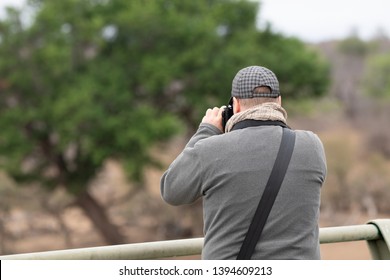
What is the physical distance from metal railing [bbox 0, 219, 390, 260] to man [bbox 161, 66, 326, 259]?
258 mm

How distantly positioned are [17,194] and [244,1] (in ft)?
31.2

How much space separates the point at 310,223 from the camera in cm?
198

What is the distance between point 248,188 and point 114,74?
1597 cm

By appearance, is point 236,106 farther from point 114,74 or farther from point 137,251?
point 114,74

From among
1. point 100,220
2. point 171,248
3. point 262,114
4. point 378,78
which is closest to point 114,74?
point 100,220

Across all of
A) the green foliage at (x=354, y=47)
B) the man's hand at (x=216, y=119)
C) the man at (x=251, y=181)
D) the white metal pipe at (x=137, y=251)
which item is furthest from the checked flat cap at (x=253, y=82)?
the green foliage at (x=354, y=47)

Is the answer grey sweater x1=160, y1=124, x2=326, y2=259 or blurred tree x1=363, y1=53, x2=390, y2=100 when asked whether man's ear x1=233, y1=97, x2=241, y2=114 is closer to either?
grey sweater x1=160, y1=124, x2=326, y2=259

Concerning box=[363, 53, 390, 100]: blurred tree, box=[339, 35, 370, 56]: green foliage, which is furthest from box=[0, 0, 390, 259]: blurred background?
box=[339, 35, 370, 56]: green foliage

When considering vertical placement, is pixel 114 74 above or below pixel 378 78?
below

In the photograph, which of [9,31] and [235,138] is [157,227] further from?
[235,138]

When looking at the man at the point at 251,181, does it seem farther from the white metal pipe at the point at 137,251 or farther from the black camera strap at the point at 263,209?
the white metal pipe at the point at 137,251

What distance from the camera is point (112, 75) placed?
17594 mm
